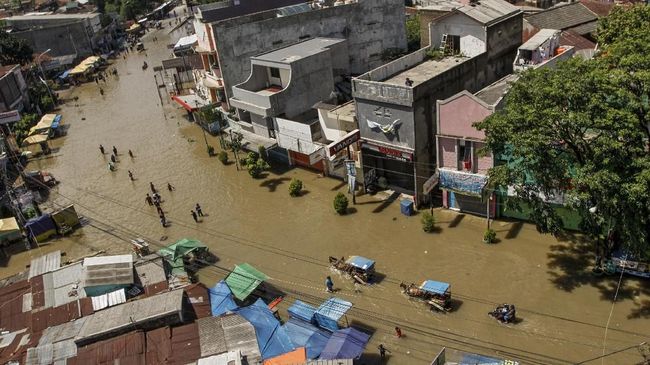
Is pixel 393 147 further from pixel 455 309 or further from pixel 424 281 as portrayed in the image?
pixel 455 309

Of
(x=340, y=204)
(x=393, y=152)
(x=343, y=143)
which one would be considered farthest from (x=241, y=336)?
(x=393, y=152)

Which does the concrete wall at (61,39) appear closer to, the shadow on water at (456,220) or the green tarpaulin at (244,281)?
the green tarpaulin at (244,281)

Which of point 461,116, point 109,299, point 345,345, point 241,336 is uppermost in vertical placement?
point 461,116

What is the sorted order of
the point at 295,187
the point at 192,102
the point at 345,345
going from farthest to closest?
the point at 192,102
the point at 295,187
the point at 345,345

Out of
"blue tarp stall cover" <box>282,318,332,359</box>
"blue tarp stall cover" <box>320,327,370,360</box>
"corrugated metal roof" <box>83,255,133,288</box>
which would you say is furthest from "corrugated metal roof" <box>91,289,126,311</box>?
"blue tarp stall cover" <box>320,327,370,360</box>

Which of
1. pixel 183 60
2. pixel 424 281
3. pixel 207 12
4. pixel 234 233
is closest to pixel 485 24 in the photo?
pixel 424 281

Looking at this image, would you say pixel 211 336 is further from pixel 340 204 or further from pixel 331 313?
pixel 340 204

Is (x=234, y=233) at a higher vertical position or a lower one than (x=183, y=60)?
lower
